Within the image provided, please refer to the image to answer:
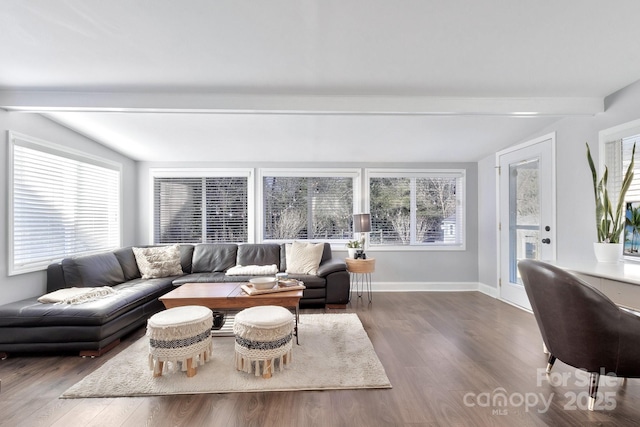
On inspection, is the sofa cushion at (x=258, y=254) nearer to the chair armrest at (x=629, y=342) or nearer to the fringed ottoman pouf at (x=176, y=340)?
the fringed ottoman pouf at (x=176, y=340)

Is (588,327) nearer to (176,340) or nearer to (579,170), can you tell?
(579,170)

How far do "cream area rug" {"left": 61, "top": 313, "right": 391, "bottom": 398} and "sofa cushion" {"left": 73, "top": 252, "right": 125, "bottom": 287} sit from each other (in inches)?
43.9

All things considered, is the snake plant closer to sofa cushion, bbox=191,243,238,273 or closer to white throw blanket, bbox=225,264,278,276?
white throw blanket, bbox=225,264,278,276

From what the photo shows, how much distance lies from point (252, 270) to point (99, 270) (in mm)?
1843

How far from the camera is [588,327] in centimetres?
181

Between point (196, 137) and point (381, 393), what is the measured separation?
372 cm

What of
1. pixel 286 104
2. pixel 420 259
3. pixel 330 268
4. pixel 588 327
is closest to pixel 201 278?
pixel 330 268

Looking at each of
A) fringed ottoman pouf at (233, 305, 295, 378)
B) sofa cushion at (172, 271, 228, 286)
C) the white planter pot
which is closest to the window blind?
sofa cushion at (172, 271, 228, 286)

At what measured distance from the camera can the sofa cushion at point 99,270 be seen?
3.29m

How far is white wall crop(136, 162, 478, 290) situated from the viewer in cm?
491

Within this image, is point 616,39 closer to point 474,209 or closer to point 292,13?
point 292,13

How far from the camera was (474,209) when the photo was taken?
16.3ft

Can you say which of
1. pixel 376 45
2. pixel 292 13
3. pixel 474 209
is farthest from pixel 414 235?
pixel 292 13

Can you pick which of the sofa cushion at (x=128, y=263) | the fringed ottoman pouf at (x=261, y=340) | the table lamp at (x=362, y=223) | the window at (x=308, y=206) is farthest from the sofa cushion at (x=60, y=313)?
the table lamp at (x=362, y=223)
